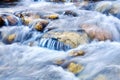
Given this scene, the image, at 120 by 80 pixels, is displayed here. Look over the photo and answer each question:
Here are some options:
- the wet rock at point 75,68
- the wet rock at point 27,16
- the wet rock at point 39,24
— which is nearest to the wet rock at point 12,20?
the wet rock at point 27,16

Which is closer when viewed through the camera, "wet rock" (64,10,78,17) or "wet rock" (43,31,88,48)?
"wet rock" (43,31,88,48)

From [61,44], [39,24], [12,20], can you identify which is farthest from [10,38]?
[61,44]

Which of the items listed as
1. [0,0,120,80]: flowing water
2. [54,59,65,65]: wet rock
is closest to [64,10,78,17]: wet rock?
[0,0,120,80]: flowing water

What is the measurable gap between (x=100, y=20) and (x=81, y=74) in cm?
303

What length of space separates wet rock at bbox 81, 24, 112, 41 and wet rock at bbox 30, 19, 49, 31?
1008 millimetres

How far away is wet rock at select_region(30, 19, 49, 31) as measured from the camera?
7.32 metres

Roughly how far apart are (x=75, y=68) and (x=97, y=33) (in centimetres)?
177

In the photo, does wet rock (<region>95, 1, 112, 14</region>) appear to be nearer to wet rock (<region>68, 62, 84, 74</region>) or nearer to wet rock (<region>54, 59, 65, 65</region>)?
wet rock (<region>54, 59, 65, 65</region>)

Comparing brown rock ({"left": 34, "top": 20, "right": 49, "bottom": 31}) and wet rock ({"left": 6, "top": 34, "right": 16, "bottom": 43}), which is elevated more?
brown rock ({"left": 34, "top": 20, "right": 49, "bottom": 31})

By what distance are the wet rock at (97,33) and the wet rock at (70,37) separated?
161mm

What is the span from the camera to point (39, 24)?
746 centimetres

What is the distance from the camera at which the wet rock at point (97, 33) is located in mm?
6673

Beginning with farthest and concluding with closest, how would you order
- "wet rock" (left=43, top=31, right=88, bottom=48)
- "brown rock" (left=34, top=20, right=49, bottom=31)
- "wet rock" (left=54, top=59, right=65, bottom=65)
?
"brown rock" (left=34, top=20, right=49, bottom=31) < "wet rock" (left=43, top=31, right=88, bottom=48) < "wet rock" (left=54, top=59, right=65, bottom=65)

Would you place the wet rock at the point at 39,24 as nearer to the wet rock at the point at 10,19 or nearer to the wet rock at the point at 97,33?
the wet rock at the point at 10,19
